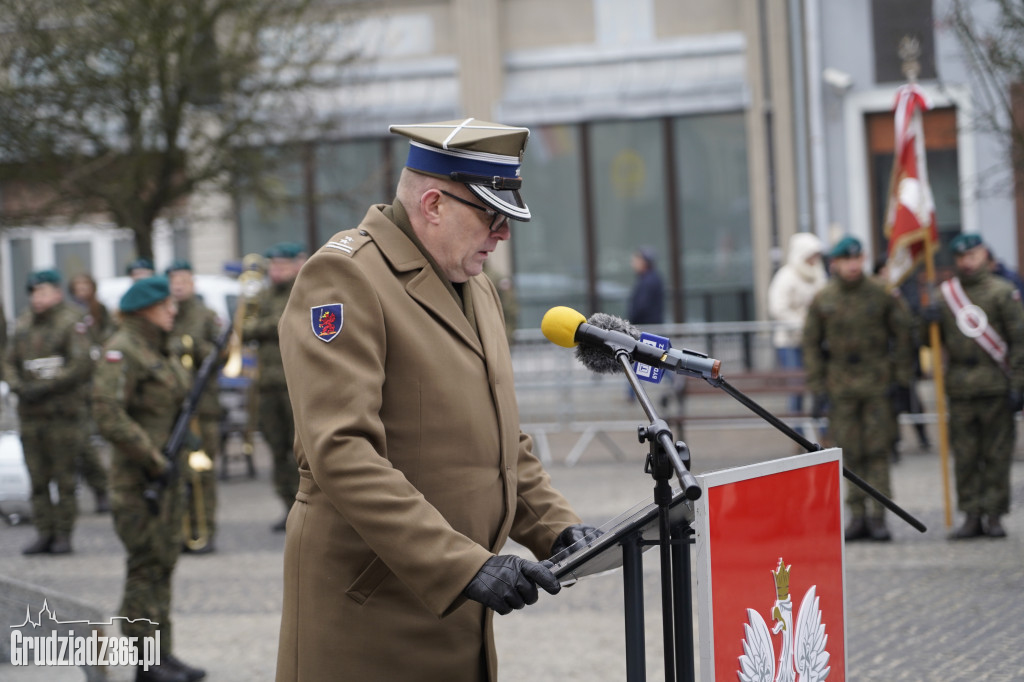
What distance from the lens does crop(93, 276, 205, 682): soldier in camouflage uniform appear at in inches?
239

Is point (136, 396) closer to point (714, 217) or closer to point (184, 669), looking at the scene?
point (184, 669)

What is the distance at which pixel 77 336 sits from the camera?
1000cm

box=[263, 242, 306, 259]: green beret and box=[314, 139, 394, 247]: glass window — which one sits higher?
box=[314, 139, 394, 247]: glass window

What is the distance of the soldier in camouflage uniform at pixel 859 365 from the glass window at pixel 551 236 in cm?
1264

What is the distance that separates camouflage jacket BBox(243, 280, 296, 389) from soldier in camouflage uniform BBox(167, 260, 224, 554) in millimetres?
338

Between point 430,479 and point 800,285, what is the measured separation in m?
11.5

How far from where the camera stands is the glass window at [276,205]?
51.8 ft

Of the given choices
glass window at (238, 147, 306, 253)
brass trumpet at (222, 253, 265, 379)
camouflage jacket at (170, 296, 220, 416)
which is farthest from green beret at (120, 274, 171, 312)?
glass window at (238, 147, 306, 253)

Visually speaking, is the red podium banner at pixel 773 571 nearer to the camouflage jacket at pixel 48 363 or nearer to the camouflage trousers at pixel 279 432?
the camouflage trousers at pixel 279 432

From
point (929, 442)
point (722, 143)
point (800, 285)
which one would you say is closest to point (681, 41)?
point (722, 143)

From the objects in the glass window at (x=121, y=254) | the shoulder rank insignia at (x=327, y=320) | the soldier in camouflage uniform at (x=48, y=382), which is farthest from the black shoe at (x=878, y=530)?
the glass window at (x=121, y=254)

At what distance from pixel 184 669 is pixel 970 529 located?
535 cm

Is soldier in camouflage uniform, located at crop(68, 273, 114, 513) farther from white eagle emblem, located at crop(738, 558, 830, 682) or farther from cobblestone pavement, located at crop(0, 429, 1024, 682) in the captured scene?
white eagle emblem, located at crop(738, 558, 830, 682)

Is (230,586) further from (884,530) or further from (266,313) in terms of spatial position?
(884,530)
